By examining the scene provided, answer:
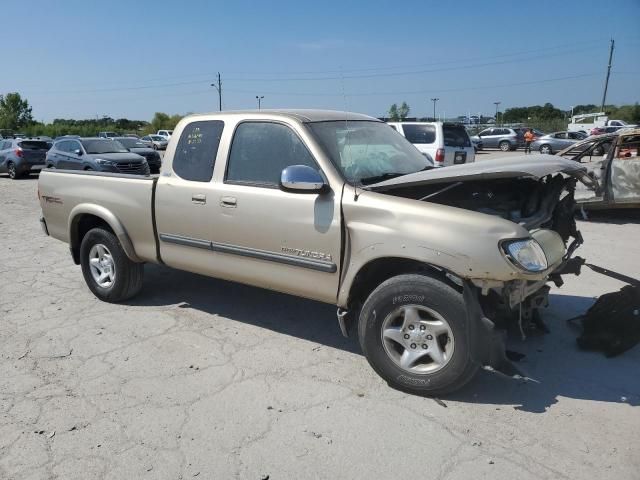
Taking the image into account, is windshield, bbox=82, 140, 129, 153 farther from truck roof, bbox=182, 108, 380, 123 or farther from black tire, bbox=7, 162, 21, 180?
truck roof, bbox=182, 108, 380, 123

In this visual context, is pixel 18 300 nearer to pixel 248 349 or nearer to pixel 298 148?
pixel 248 349

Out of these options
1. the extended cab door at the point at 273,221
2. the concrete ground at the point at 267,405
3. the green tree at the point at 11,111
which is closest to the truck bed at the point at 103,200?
the concrete ground at the point at 267,405

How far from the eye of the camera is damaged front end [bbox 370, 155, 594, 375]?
327 centimetres

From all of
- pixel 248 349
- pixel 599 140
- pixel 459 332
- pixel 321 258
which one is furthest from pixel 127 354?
pixel 599 140

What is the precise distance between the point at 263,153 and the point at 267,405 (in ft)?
6.37

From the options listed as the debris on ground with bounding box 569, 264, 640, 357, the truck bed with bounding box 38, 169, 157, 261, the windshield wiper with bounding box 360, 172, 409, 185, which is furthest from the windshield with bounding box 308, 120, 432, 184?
the debris on ground with bounding box 569, 264, 640, 357

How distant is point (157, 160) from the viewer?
20.9m

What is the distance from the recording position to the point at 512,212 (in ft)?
13.3

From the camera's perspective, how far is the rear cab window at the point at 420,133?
13.1 meters

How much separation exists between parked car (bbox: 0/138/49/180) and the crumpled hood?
20238 millimetres

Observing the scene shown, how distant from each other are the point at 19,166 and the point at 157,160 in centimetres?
513

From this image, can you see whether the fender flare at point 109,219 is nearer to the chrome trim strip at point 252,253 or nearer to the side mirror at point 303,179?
the chrome trim strip at point 252,253

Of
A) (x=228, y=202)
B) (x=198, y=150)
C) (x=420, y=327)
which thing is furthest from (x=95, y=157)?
(x=420, y=327)

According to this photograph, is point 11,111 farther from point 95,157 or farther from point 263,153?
point 263,153
